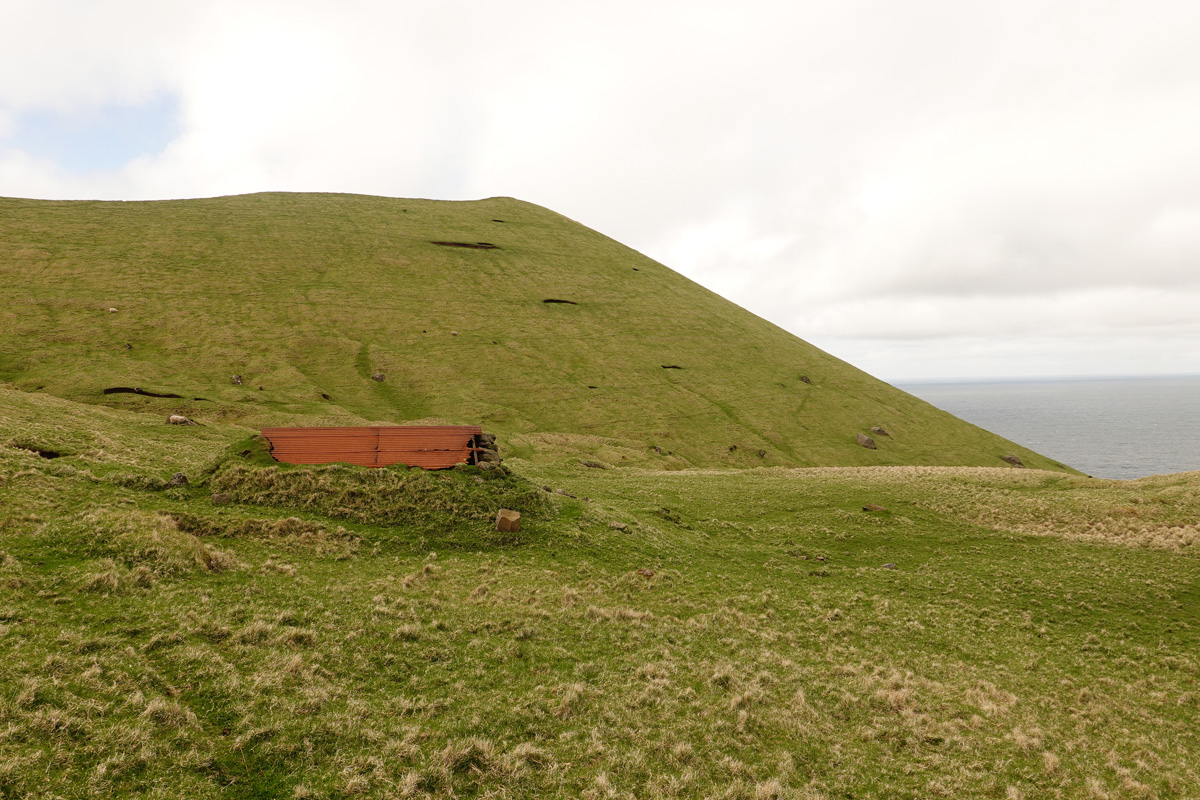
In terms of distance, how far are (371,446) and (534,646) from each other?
15.9m

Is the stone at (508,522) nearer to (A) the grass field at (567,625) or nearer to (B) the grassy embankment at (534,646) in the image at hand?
(A) the grass field at (567,625)

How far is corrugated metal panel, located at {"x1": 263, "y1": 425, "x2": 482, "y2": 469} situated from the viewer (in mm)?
26453

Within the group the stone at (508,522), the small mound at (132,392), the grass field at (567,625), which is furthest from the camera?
the small mound at (132,392)

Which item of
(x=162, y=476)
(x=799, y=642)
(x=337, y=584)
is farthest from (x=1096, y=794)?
(x=162, y=476)

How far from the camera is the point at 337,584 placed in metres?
18.1

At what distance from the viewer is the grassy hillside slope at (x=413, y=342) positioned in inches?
2469

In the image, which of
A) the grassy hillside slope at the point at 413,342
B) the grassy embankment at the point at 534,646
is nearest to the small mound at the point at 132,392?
the grassy hillside slope at the point at 413,342

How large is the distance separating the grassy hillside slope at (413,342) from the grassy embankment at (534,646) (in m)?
32.5

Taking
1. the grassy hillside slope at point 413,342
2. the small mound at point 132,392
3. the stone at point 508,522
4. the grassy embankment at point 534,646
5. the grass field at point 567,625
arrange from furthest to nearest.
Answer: the grassy hillside slope at point 413,342
the small mound at point 132,392
the stone at point 508,522
the grass field at point 567,625
the grassy embankment at point 534,646

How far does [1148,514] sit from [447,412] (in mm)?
65262

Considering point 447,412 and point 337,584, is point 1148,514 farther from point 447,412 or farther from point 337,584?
point 447,412

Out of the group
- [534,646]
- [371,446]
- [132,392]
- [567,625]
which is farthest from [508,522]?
[132,392]

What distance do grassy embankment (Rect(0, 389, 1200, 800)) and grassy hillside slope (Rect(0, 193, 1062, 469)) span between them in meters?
32.5

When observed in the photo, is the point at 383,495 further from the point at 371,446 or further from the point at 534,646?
the point at 534,646
